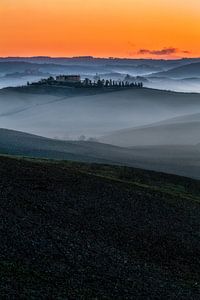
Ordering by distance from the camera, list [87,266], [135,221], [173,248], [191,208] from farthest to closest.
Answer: [191,208], [135,221], [173,248], [87,266]

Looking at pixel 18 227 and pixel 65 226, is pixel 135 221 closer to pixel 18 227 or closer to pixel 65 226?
pixel 65 226

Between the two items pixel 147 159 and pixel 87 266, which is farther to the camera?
pixel 147 159

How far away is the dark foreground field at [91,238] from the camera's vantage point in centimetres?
2789

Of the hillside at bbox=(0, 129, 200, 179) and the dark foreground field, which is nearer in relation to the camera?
the dark foreground field

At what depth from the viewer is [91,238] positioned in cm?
3700

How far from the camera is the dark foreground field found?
27.9 metres

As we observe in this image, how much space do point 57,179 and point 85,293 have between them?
25988mm

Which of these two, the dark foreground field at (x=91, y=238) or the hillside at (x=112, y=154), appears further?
the hillside at (x=112, y=154)

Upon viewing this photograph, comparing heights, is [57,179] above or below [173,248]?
above

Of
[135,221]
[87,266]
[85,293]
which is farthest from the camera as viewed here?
[135,221]

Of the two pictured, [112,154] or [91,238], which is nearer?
[91,238]

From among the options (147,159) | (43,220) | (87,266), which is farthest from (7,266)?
(147,159)

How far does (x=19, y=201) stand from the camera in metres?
39.8

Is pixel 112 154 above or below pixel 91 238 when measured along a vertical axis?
below
